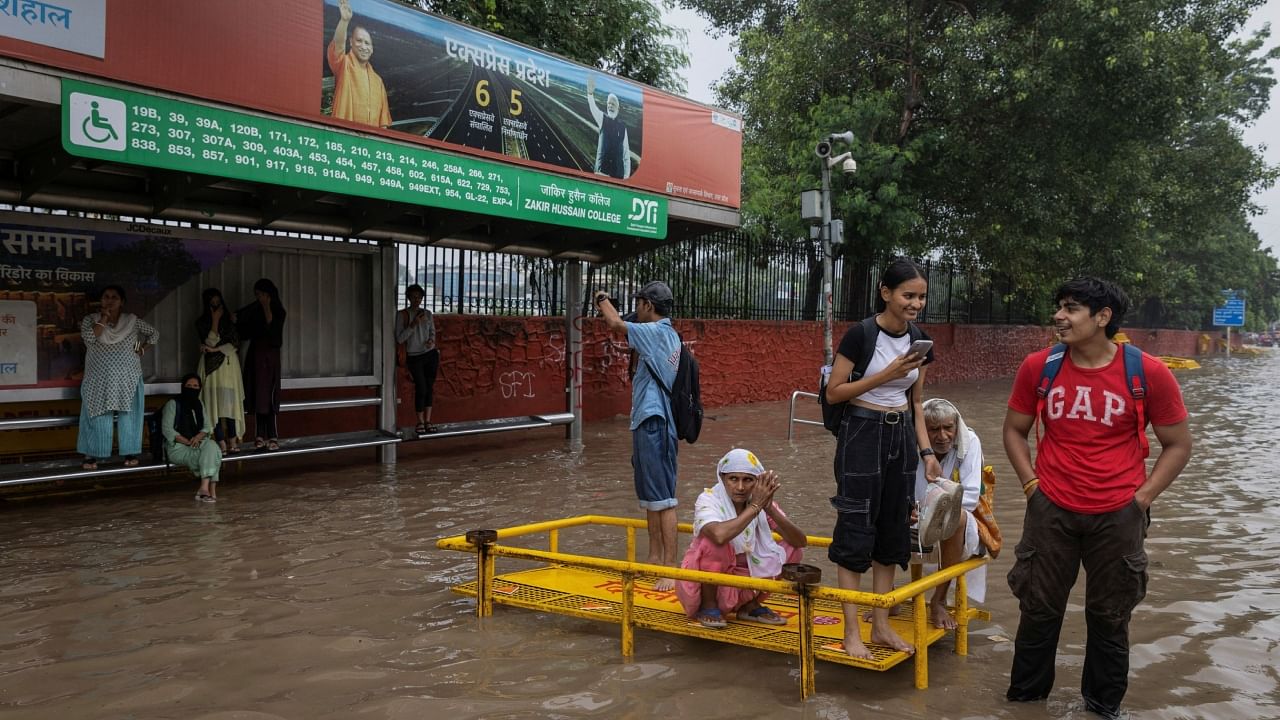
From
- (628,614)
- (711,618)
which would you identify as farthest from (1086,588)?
(628,614)

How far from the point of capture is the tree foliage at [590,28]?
14.2 meters

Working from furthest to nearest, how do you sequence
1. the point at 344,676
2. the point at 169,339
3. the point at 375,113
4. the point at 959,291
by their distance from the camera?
the point at 959,291 → the point at 169,339 → the point at 375,113 → the point at 344,676

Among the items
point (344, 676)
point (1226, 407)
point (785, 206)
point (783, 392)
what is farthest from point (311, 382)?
point (1226, 407)

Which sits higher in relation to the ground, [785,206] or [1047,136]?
[1047,136]

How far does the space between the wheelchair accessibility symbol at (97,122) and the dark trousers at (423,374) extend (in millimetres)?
4767

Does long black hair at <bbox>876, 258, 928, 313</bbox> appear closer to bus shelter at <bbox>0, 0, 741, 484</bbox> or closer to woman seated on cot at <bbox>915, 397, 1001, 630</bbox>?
woman seated on cot at <bbox>915, 397, 1001, 630</bbox>

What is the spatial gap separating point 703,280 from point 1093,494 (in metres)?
13.0

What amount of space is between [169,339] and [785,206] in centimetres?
1363

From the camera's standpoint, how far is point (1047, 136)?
19.0 m

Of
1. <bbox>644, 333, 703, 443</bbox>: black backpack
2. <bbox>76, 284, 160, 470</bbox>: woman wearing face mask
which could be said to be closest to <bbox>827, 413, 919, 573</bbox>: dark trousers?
<bbox>644, 333, 703, 443</bbox>: black backpack

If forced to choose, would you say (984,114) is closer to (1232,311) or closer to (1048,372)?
(1048,372)

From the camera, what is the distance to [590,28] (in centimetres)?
1537

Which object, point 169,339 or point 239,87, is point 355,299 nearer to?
point 169,339

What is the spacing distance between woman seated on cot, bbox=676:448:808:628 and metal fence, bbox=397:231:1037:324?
7.23 meters
